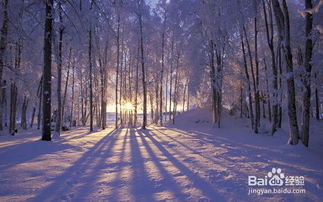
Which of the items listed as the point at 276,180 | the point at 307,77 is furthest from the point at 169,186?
the point at 307,77

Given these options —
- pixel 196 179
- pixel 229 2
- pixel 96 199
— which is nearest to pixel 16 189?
pixel 96 199

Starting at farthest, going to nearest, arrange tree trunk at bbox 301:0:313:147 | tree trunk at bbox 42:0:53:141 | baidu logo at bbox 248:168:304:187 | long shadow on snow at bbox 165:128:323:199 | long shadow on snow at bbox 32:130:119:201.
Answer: tree trunk at bbox 42:0:53:141 → tree trunk at bbox 301:0:313:147 → long shadow on snow at bbox 165:128:323:199 → baidu logo at bbox 248:168:304:187 → long shadow on snow at bbox 32:130:119:201

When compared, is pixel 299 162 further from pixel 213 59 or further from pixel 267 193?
pixel 213 59

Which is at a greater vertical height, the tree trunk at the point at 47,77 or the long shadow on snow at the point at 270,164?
the tree trunk at the point at 47,77

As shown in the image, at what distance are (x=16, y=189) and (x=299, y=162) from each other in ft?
21.8

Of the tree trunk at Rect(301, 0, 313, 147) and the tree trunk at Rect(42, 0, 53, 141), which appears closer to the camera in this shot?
the tree trunk at Rect(301, 0, 313, 147)

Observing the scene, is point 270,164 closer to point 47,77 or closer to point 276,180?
point 276,180

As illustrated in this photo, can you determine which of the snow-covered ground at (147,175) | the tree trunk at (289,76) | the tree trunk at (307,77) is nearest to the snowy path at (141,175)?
the snow-covered ground at (147,175)

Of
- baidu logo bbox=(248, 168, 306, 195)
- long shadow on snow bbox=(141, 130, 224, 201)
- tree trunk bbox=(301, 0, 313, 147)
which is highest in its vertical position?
tree trunk bbox=(301, 0, 313, 147)

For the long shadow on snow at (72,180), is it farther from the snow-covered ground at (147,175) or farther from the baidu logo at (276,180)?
the baidu logo at (276,180)

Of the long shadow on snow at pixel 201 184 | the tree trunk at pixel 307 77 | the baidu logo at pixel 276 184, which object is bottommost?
the baidu logo at pixel 276 184

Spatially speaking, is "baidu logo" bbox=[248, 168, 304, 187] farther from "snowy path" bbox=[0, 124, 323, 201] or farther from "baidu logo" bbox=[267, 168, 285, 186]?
"snowy path" bbox=[0, 124, 323, 201]

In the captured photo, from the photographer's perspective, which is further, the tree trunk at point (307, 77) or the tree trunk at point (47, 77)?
the tree trunk at point (47, 77)

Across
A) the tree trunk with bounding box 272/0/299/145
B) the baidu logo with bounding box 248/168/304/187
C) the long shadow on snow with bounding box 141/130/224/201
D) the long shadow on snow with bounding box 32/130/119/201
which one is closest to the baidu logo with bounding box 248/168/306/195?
Result: the baidu logo with bounding box 248/168/304/187
